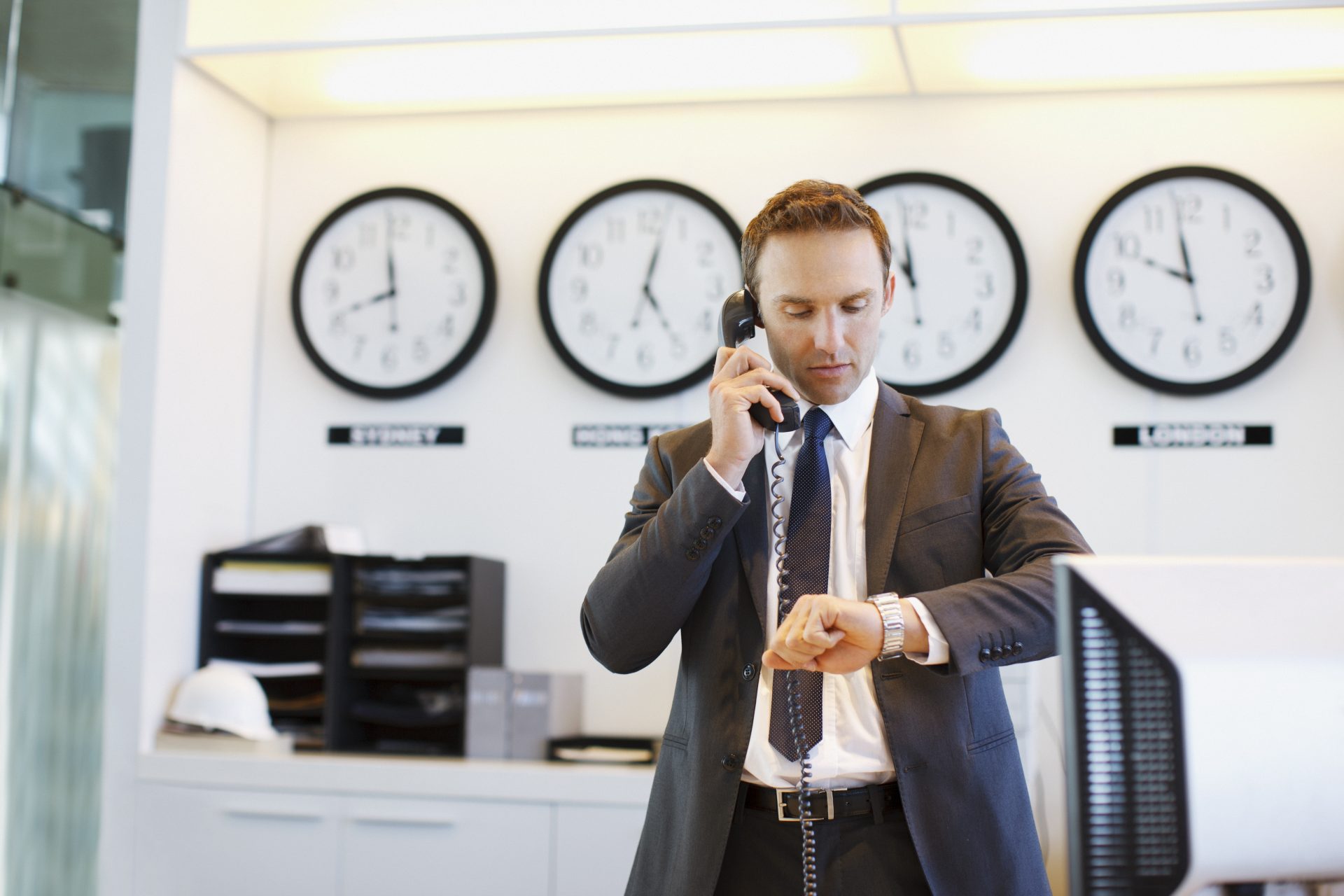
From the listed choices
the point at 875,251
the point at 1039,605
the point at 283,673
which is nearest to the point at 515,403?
the point at 283,673

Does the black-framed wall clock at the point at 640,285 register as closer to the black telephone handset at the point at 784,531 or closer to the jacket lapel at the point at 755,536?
the black telephone handset at the point at 784,531

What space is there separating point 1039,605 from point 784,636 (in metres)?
0.31

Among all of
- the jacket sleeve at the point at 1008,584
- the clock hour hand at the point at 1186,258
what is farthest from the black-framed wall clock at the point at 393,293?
the jacket sleeve at the point at 1008,584

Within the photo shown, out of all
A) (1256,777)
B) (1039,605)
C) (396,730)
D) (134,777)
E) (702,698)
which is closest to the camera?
(1256,777)

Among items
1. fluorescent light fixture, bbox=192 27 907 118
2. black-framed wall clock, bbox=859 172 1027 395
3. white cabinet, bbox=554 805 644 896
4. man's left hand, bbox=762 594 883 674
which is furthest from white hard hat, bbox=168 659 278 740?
man's left hand, bbox=762 594 883 674

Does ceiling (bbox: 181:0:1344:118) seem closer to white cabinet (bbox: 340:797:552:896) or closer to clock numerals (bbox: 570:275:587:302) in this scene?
clock numerals (bbox: 570:275:587:302)

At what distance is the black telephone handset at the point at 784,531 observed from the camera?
142cm

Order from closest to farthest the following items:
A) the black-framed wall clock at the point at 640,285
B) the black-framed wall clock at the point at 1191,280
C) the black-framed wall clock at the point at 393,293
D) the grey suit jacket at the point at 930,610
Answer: the grey suit jacket at the point at 930,610, the black-framed wall clock at the point at 1191,280, the black-framed wall clock at the point at 640,285, the black-framed wall clock at the point at 393,293

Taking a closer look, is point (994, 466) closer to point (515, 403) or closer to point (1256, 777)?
point (1256, 777)

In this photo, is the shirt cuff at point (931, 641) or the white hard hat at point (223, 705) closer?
the shirt cuff at point (931, 641)

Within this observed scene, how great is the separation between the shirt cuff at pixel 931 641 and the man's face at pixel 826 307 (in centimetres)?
35

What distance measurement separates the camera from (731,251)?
369cm

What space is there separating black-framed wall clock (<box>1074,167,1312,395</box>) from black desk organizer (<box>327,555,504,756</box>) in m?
1.85

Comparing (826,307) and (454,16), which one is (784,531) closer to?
(826,307)
